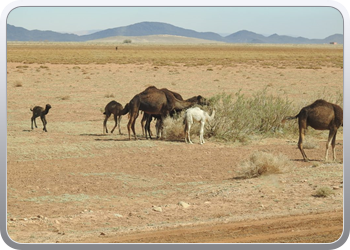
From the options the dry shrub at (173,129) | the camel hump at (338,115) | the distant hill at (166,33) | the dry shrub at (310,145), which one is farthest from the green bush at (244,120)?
the camel hump at (338,115)

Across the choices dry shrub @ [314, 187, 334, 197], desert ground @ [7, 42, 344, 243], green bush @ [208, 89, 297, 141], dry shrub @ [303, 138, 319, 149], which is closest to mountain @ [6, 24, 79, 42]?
desert ground @ [7, 42, 344, 243]

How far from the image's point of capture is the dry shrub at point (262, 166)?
1212cm

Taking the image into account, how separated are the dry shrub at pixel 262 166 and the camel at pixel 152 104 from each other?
5.64m

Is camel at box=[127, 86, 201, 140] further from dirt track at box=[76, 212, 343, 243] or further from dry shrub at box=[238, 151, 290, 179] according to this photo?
dirt track at box=[76, 212, 343, 243]

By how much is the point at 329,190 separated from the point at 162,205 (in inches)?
121

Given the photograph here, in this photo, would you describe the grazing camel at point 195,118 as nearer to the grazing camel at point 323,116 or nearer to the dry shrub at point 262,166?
the grazing camel at point 323,116

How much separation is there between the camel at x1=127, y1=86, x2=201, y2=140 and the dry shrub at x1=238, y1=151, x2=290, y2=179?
564 cm

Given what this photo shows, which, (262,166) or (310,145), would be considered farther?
(310,145)

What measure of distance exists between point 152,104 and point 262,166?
5988 mm

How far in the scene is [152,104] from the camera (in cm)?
1736

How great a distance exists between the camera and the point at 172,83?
128 feet

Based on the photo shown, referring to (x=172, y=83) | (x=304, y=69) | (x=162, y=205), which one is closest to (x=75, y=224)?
(x=162, y=205)

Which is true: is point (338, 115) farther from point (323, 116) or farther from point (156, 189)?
point (156, 189)

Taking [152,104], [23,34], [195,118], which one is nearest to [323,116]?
[195,118]
